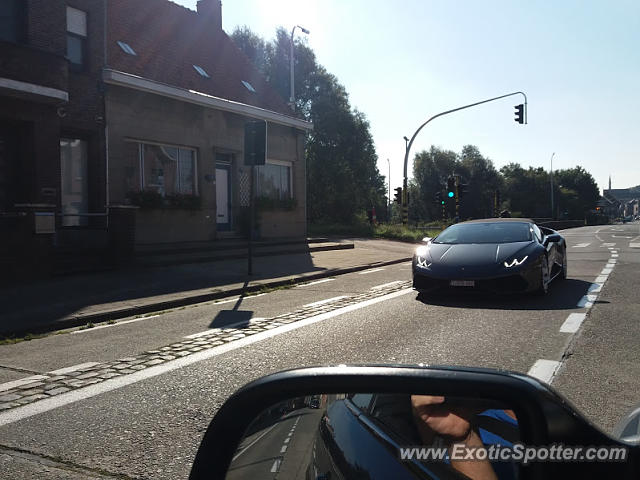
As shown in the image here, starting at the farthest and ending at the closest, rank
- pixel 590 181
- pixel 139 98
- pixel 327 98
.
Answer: pixel 590 181
pixel 327 98
pixel 139 98

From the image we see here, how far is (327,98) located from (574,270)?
3603cm

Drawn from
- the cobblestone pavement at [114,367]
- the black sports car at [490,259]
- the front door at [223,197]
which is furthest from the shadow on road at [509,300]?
the front door at [223,197]

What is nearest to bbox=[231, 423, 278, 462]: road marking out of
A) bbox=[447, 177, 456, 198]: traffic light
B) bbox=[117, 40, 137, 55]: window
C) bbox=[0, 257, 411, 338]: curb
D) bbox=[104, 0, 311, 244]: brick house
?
bbox=[0, 257, 411, 338]: curb

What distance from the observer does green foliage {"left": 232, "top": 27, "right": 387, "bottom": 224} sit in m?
45.6

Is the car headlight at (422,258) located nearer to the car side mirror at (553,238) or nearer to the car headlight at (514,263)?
the car headlight at (514,263)

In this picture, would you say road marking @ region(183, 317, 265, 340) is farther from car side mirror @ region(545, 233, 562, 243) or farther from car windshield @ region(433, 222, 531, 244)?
car side mirror @ region(545, 233, 562, 243)

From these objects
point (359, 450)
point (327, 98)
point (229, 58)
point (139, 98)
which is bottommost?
point (359, 450)

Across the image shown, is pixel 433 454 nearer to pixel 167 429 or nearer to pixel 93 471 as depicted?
pixel 93 471

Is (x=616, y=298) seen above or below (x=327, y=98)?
below

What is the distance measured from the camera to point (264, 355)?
5.59m

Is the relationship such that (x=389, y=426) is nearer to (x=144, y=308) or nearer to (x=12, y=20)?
(x=144, y=308)

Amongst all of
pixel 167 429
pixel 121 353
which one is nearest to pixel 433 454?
pixel 167 429

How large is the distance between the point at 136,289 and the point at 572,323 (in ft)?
24.0

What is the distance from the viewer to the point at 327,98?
1861 inches
